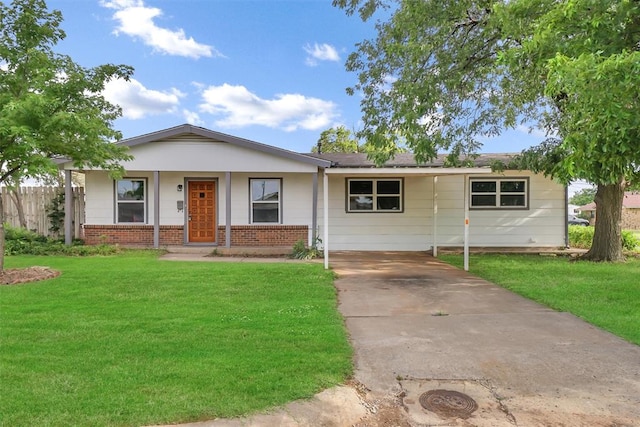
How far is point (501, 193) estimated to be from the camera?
14.4 metres

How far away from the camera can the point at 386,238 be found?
14.3 meters

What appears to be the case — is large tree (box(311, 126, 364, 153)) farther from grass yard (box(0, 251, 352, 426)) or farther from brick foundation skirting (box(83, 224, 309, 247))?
grass yard (box(0, 251, 352, 426))

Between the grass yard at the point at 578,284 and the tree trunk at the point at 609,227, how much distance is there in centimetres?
55

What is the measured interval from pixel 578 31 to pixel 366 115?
21.7 feet

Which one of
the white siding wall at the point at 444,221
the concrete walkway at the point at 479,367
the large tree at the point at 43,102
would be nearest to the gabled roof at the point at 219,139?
the white siding wall at the point at 444,221

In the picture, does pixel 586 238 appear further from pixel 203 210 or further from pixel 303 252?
pixel 203 210

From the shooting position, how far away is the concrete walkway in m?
3.21

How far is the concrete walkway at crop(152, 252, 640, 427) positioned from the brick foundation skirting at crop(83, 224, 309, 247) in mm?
6634

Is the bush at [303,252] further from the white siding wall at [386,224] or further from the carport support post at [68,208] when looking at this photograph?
the carport support post at [68,208]

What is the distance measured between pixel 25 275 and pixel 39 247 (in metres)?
4.41

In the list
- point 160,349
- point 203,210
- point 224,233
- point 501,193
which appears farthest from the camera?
point 501,193

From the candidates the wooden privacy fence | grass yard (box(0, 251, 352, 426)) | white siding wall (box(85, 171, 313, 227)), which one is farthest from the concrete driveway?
the wooden privacy fence

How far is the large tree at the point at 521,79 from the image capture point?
3555mm

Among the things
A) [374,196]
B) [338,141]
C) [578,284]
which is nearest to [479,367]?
[578,284]
